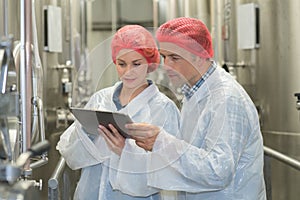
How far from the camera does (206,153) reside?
1609mm

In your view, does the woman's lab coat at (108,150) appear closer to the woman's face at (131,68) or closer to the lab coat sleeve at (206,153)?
the woman's face at (131,68)

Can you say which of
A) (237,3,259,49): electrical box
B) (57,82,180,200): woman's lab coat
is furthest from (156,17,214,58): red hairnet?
(237,3,259,49): electrical box

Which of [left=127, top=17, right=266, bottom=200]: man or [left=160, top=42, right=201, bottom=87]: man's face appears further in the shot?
[left=160, top=42, right=201, bottom=87]: man's face

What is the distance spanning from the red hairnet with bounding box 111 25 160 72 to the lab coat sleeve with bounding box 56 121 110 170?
258 mm

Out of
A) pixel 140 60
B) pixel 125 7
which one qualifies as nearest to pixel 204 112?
pixel 140 60

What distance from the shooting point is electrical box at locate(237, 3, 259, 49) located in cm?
309

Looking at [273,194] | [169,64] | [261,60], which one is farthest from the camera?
[261,60]

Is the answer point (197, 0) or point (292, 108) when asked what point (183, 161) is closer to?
point (292, 108)

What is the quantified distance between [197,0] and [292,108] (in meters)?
2.01

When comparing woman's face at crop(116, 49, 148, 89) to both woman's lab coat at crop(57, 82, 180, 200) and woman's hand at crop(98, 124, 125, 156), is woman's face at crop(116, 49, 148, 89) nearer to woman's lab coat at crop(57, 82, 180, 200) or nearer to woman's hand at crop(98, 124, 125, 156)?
woman's lab coat at crop(57, 82, 180, 200)

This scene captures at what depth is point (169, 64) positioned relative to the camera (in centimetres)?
173

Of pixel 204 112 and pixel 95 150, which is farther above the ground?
pixel 204 112

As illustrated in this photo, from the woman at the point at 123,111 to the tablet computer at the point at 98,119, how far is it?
0.04 meters

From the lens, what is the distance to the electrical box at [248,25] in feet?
10.2
